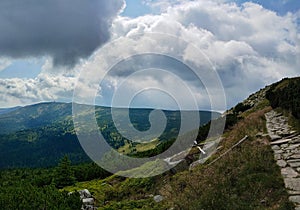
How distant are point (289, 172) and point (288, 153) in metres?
2.40

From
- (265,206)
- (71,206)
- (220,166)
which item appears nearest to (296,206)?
(265,206)

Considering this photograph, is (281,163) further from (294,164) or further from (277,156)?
(277,156)

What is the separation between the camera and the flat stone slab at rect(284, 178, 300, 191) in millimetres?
9730

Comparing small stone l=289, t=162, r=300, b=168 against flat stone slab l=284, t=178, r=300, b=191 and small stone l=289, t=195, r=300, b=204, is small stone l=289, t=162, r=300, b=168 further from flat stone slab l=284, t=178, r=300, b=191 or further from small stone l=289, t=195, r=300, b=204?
small stone l=289, t=195, r=300, b=204

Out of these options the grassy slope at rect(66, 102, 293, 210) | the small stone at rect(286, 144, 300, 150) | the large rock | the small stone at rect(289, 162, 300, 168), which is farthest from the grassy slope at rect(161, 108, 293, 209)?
the large rock

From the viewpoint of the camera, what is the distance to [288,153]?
13.2 meters

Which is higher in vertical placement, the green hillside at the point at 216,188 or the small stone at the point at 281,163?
the small stone at the point at 281,163

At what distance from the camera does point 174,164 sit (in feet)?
65.4

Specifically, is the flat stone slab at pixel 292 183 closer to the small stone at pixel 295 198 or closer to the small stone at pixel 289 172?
the small stone at pixel 289 172

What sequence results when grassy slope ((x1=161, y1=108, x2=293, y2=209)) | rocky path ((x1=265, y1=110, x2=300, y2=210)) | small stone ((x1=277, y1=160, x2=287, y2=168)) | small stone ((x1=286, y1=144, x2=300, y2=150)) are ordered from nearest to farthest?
grassy slope ((x1=161, y1=108, x2=293, y2=209))
rocky path ((x1=265, y1=110, x2=300, y2=210))
small stone ((x1=277, y1=160, x2=287, y2=168))
small stone ((x1=286, y1=144, x2=300, y2=150))

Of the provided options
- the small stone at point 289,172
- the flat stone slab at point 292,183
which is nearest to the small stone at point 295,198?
the flat stone slab at point 292,183

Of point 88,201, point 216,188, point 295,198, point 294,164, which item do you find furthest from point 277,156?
point 88,201

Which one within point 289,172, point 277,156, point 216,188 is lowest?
point 216,188

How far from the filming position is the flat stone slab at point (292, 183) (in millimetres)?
9730
